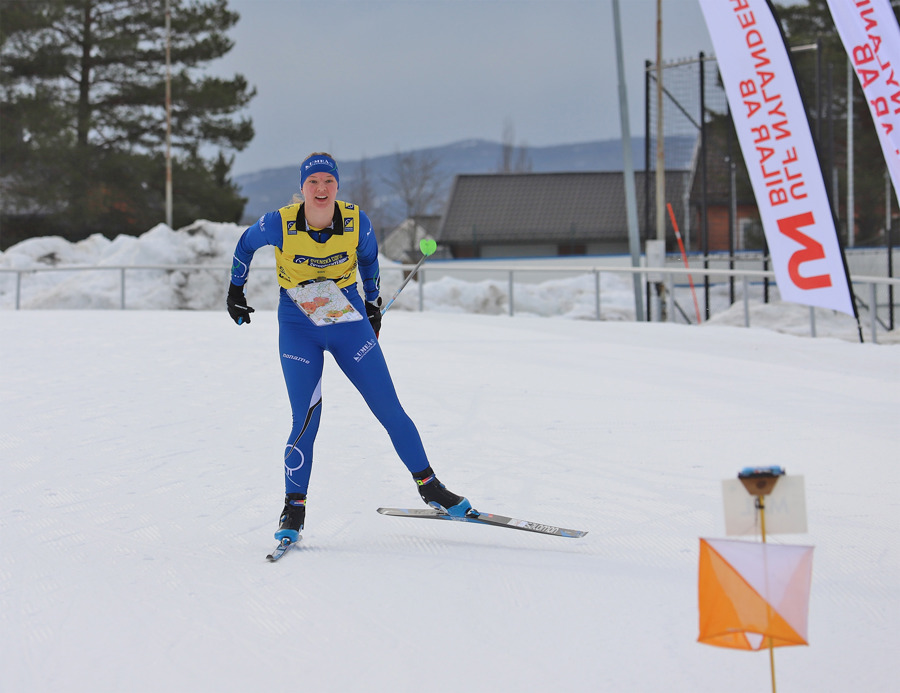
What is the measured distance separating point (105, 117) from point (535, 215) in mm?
15578

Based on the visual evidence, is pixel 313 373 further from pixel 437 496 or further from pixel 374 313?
pixel 437 496

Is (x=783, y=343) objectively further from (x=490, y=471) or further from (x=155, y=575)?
(x=155, y=575)

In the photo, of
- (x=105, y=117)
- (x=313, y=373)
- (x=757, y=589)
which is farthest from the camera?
(x=105, y=117)

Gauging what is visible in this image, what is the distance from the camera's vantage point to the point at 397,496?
5020 millimetres

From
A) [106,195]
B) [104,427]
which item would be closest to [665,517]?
[104,427]

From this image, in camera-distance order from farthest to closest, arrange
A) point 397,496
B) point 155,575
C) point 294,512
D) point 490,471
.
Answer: point 490,471, point 397,496, point 294,512, point 155,575

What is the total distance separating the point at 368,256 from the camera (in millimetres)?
4457

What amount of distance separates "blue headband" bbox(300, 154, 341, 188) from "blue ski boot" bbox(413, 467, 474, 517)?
1383 mm

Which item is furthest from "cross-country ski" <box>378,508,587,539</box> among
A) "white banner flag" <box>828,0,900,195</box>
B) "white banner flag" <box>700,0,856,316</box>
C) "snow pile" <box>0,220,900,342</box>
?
"snow pile" <box>0,220,900,342</box>

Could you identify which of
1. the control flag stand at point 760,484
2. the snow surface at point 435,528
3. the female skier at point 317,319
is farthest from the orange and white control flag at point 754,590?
the female skier at point 317,319

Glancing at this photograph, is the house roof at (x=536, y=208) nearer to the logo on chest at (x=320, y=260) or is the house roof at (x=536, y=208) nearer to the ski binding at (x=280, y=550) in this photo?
the logo on chest at (x=320, y=260)

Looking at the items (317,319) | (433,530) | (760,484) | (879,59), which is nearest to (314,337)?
(317,319)

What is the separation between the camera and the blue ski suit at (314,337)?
4.13 metres

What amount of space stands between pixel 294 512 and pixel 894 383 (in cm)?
623
